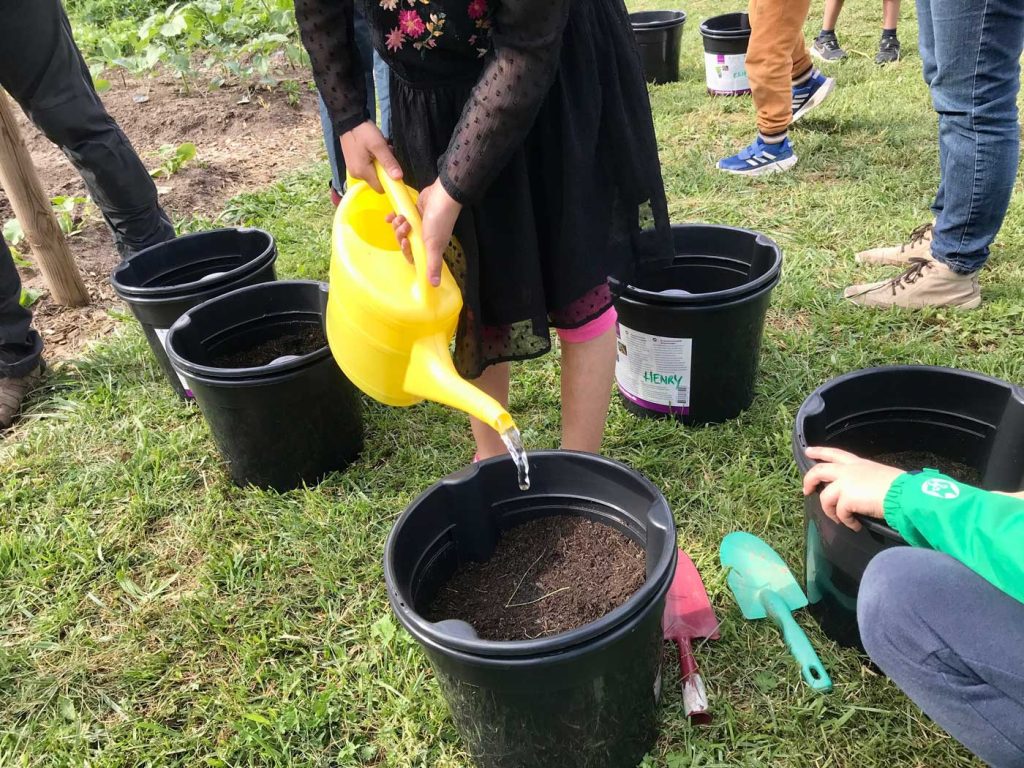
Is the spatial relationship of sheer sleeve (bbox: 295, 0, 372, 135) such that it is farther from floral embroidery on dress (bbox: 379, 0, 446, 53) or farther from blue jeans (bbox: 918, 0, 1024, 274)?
blue jeans (bbox: 918, 0, 1024, 274)

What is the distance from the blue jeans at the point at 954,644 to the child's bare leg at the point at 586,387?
0.65 meters

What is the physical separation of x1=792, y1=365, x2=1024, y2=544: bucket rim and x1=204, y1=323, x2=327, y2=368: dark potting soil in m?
1.12

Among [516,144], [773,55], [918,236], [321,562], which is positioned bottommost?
[321,562]

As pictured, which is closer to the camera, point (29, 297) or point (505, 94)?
point (505, 94)

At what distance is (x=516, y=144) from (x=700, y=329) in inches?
30.5

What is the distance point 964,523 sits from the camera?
961 millimetres

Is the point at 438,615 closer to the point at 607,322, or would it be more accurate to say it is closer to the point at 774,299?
the point at 607,322

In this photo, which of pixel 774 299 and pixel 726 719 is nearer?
pixel 726 719

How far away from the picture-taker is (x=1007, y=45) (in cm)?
187

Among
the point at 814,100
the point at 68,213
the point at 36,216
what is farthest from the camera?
the point at 814,100

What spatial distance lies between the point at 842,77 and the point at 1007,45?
7.68 feet

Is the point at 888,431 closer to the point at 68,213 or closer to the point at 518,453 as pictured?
the point at 518,453

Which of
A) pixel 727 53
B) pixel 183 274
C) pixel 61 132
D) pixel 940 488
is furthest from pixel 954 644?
pixel 727 53

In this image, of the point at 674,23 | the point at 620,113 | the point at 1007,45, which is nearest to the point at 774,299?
the point at 1007,45
